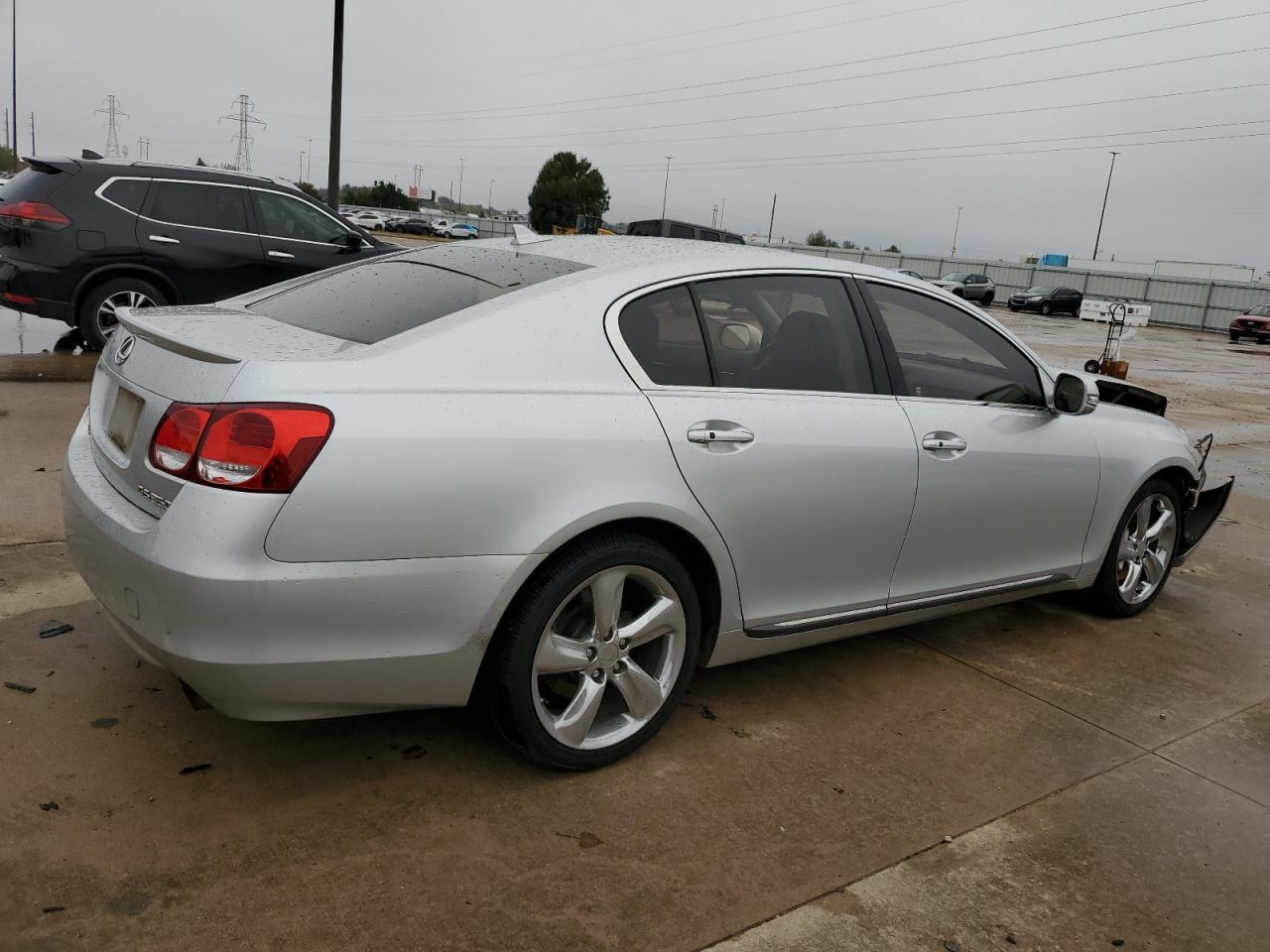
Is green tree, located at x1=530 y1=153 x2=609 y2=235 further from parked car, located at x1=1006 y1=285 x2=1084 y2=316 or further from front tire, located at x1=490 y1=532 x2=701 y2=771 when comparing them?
front tire, located at x1=490 y1=532 x2=701 y2=771

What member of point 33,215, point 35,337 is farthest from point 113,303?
point 35,337

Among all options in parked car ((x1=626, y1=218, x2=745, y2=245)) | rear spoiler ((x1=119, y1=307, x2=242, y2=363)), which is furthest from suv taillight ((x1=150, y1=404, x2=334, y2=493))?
parked car ((x1=626, y1=218, x2=745, y2=245))

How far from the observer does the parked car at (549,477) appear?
8.08ft

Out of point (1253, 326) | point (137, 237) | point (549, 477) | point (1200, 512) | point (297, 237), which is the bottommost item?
point (1200, 512)

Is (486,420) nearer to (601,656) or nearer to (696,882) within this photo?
(601,656)

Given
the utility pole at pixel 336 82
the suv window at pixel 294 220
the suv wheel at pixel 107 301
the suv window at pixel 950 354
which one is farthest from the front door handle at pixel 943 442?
the utility pole at pixel 336 82

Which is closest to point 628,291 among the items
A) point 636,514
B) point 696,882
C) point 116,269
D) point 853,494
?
point 636,514

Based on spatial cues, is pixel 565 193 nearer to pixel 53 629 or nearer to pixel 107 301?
pixel 107 301

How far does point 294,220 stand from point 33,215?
6.79 ft

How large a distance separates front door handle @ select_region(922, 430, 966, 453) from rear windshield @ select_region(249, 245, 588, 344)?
1.36 m

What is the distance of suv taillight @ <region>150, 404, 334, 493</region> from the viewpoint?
2.41 m

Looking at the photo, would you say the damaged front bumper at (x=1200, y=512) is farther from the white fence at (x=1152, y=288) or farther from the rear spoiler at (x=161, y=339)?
the white fence at (x=1152, y=288)

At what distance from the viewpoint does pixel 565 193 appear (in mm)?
79562

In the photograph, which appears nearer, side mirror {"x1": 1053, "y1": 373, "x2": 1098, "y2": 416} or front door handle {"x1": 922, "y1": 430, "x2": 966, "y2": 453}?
front door handle {"x1": 922, "y1": 430, "x2": 966, "y2": 453}
